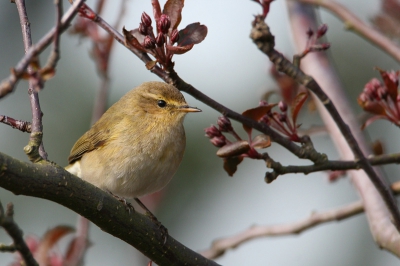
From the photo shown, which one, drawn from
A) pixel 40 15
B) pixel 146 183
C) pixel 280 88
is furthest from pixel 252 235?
pixel 40 15

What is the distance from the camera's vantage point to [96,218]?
2727 millimetres

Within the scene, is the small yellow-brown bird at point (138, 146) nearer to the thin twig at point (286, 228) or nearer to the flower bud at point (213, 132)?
the thin twig at point (286, 228)

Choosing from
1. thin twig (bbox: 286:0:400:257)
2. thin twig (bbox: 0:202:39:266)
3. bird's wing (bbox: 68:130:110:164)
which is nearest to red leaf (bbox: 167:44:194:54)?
thin twig (bbox: 0:202:39:266)

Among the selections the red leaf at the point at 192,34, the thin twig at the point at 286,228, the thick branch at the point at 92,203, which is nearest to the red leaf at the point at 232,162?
the thick branch at the point at 92,203

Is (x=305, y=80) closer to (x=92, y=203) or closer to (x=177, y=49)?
(x=177, y=49)

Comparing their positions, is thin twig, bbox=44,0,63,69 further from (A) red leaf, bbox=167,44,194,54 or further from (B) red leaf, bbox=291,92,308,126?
(B) red leaf, bbox=291,92,308,126

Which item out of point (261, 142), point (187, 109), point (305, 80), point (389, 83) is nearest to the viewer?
point (305, 80)

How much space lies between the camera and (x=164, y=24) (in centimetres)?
271

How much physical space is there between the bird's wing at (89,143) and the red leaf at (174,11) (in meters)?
2.17

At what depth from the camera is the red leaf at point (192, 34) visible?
2840 millimetres

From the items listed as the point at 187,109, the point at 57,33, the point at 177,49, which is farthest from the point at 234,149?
the point at 187,109

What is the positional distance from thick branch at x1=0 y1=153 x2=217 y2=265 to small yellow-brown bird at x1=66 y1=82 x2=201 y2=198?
4.05 ft

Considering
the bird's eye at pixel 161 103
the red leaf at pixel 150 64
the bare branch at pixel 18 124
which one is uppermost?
the bird's eye at pixel 161 103

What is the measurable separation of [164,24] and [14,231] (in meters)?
1.26
